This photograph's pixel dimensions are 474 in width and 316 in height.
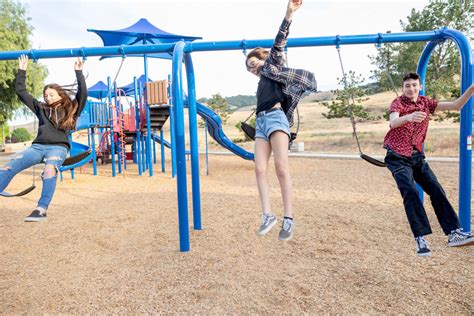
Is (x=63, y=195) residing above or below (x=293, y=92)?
below

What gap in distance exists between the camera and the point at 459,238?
297 centimetres

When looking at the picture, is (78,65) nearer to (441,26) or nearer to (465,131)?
(465,131)

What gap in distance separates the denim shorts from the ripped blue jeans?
190 cm

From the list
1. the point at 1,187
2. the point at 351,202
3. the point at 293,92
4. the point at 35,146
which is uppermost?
the point at 293,92

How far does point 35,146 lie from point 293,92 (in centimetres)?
240

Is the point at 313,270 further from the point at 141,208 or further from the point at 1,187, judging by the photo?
the point at 141,208

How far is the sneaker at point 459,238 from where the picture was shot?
290cm

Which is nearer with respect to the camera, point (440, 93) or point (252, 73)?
point (252, 73)

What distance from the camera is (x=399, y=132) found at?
10.3ft

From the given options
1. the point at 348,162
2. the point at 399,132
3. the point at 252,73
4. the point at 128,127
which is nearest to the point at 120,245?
the point at 252,73

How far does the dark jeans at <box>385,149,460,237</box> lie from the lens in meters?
2.94

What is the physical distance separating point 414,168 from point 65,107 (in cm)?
316

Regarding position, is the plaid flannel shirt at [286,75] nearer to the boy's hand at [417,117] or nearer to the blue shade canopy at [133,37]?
the boy's hand at [417,117]

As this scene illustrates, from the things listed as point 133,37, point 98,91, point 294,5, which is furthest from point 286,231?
point 98,91
